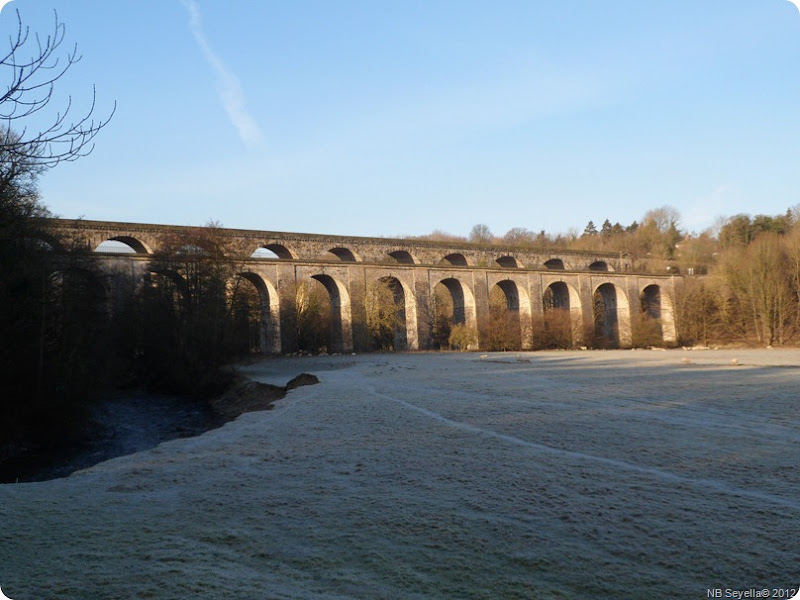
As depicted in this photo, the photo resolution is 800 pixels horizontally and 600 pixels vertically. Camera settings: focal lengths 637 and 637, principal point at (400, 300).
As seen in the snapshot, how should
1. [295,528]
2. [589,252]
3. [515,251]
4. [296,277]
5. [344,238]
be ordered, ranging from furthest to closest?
[589,252] → [515,251] → [344,238] → [296,277] → [295,528]

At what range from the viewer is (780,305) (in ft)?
133

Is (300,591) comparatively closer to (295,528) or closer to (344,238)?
(295,528)

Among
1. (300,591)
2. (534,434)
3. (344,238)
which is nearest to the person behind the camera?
(300,591)

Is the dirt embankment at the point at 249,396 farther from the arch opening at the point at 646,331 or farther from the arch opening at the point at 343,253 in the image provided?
the arch opening at the point at 646,331

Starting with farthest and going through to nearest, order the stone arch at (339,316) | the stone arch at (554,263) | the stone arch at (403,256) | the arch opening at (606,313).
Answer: the stone arch at (554,263) → the arch opening at (606,313) → the stone arch at (403,256) → the stone arch at (339,316)

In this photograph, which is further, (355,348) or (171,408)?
(355,348)

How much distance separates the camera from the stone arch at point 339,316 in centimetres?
3616

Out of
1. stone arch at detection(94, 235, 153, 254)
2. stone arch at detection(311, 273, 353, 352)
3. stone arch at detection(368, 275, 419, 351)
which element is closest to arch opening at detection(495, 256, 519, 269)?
stone arch at detection(368, 275, 419, 351)

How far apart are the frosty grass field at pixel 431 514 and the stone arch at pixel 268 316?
24633mm

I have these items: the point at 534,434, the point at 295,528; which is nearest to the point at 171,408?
the point at 534,434

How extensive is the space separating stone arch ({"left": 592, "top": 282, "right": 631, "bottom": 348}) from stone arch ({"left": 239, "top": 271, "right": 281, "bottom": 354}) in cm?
2422

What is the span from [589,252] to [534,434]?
52757 millimetres

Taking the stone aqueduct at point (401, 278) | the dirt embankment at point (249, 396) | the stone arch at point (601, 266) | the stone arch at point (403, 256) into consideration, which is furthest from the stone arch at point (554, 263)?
the dirt embankment at point (249, 396)

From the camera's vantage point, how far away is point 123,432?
47.6 feet
